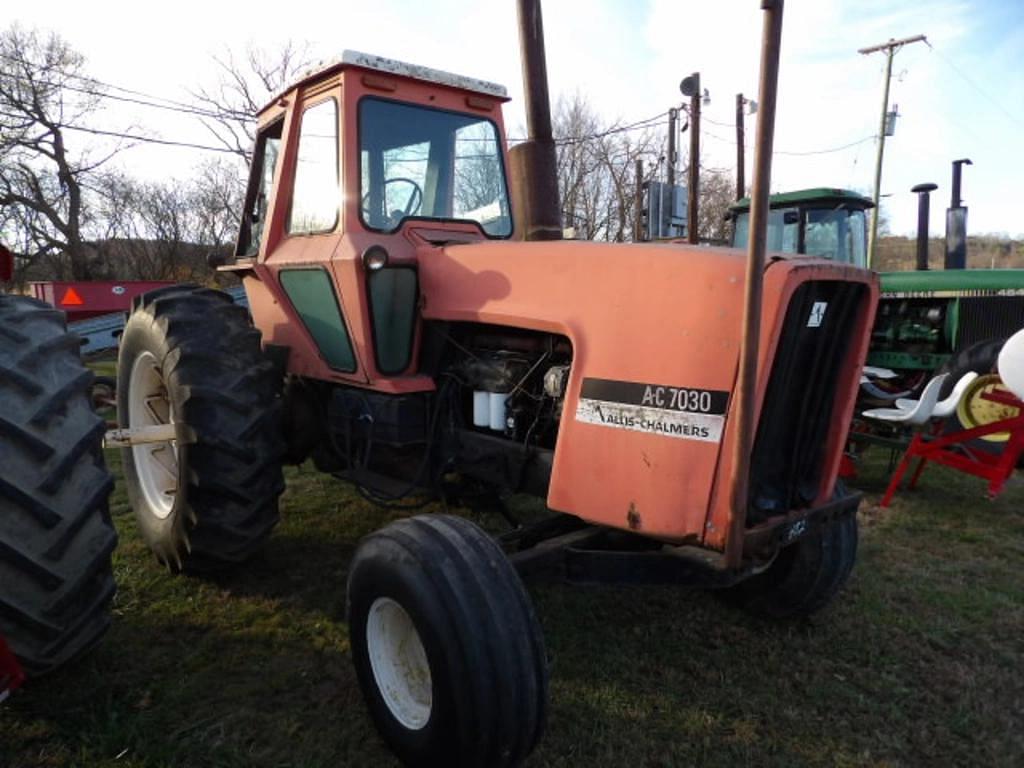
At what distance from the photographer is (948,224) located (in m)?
8.44

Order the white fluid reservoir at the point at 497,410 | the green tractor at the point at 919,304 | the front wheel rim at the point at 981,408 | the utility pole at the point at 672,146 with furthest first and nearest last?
the utility pole at the point at 672,146
the green tractor at the point at 919,304
the front wheel rim at the point at 981,408
the white fluid reservoir at the point at 497,410

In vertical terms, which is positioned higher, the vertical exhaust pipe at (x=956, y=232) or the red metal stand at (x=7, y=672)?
the vertical exhaust pipe at (x=956, y=232)

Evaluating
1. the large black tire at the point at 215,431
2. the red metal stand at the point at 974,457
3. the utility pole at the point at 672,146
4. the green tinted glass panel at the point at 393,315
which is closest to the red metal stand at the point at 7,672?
the large black tire at the point at 215,431

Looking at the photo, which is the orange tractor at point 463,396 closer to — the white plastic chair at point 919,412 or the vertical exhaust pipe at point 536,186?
the vertical exhaust pipe at point 536,186

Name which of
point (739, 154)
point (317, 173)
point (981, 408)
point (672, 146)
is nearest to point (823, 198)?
point (981, 408)

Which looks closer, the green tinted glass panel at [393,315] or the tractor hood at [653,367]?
the tractor hood at [653,367]

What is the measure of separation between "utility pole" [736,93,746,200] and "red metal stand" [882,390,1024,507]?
12376mm

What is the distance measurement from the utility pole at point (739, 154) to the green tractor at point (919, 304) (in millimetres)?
8219

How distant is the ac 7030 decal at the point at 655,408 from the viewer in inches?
80.5

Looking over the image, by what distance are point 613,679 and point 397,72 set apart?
8.46ft

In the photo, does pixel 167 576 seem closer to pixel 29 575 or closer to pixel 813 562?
pixel 29 575

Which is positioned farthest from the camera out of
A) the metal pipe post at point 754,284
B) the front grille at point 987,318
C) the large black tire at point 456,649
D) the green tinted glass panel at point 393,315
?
the front grille at point 987,318

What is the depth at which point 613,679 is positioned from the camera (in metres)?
2.62

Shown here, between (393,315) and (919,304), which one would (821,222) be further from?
(393,315)
